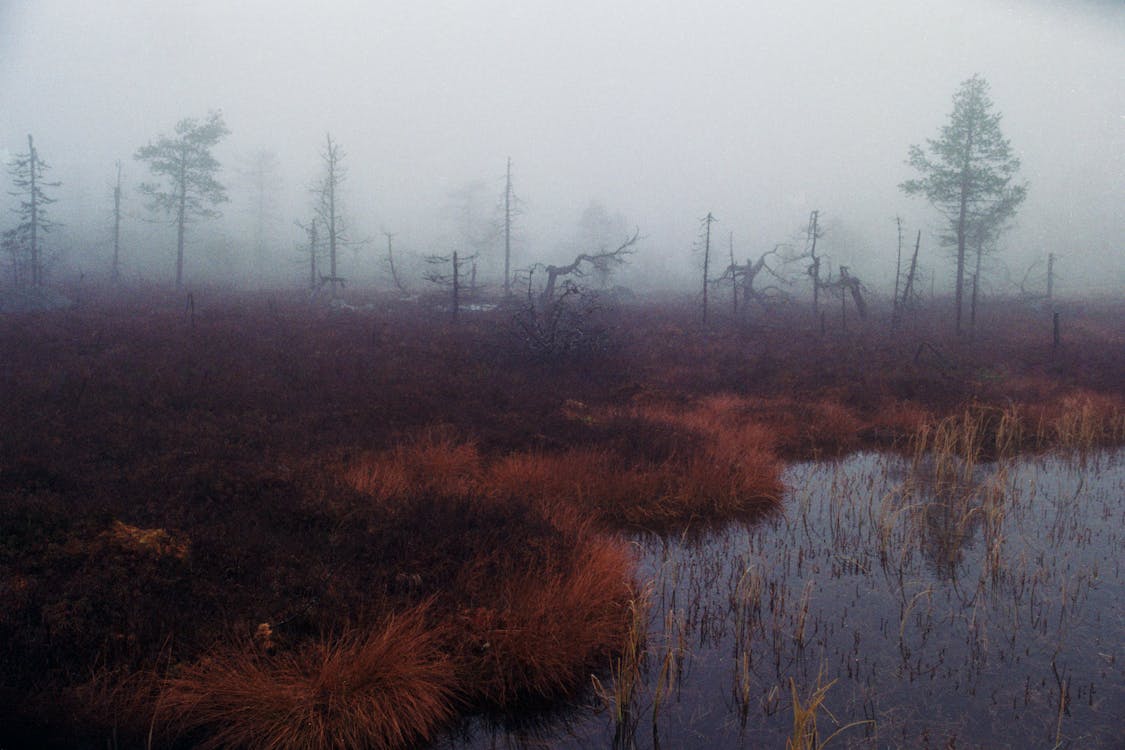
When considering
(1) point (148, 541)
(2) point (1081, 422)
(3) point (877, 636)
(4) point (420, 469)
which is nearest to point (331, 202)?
(4) point (420, 469)

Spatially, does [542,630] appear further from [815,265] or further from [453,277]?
[815,265]

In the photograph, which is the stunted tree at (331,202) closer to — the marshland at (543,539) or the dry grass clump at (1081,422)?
the marshland at (543,539)

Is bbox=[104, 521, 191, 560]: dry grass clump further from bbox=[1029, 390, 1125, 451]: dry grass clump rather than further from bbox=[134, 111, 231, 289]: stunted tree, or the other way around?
bbox=[134, 111, 231, 289]: stunted tree

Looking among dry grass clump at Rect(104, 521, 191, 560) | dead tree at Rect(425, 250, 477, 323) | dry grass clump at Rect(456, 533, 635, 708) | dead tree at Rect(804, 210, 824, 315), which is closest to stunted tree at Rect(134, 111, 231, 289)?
dead tree at Rect(425, 250, 477, 323)

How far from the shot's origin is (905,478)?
10.5 metres

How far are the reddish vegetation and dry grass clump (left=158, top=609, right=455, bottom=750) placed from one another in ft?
0.06

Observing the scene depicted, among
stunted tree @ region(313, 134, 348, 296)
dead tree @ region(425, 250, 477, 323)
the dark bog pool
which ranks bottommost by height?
the dark bog pool

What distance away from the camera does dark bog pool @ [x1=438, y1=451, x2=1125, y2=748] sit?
4.45 meters

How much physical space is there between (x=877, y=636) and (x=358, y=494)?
18.5 feet

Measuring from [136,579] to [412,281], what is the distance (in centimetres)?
4888

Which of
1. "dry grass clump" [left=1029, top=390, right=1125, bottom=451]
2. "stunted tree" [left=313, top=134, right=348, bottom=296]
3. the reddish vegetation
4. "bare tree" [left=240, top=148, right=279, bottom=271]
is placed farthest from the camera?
"bare tree" [left=240, top=148, right=279, bottom=271]

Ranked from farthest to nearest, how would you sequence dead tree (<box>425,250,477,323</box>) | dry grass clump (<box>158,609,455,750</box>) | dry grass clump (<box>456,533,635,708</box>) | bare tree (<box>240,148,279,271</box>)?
bare tree (<box>240,148,279,271</box>) < dead tree (<box>425,250,477,323</box>) < dry grass clump (<box>456,533,635,708</box>) < dry grass clump (<box>158,609,455,750</box>)

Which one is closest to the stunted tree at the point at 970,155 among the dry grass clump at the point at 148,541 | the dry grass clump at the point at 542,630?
the dry grass clump at the point at 542,630

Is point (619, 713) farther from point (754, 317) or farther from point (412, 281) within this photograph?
point (412, 281)
